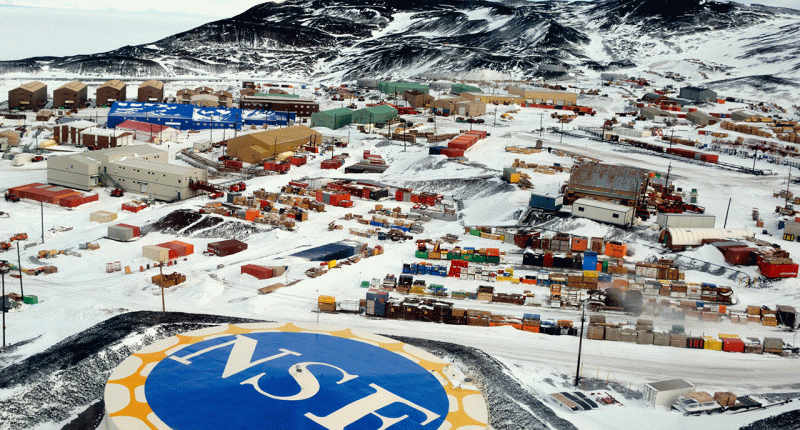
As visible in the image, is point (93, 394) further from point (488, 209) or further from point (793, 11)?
point (793, 11)

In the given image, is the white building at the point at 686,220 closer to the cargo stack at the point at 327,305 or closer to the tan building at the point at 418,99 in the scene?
the cargo stack at the point at 327,305

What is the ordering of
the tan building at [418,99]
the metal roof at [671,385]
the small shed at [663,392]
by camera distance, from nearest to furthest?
the small shed at [663,392] → the metal roof at [671,385] → the tan building at [418,99]

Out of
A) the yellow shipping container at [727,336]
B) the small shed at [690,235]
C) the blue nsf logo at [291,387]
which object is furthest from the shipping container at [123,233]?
the yellow shipping container at [727,336]

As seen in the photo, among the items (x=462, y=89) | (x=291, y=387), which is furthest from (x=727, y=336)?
(x=462, y=89)

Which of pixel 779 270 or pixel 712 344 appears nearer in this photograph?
pixel 712 344

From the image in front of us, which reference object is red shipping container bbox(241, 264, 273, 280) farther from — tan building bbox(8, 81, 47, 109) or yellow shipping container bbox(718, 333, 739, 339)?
tan building bbox(8, 81, 47, 109)

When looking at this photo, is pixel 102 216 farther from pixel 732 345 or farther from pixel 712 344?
pixel 732 345
